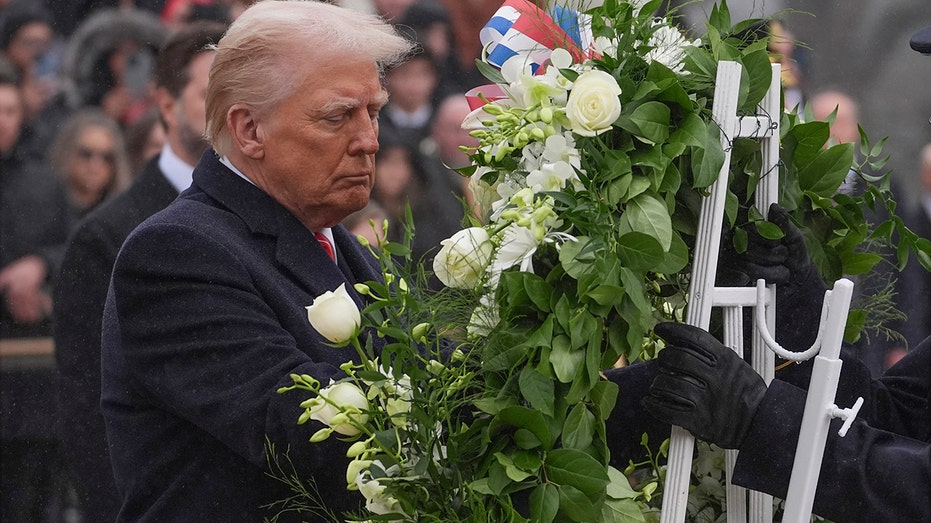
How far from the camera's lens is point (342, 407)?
191cm

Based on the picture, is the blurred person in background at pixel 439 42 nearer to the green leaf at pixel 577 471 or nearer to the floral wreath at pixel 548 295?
the floral wreath at pixel 548 295

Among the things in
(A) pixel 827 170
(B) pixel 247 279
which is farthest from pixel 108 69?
(A) pixel 827 170

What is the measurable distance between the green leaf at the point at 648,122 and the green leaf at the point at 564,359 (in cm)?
36

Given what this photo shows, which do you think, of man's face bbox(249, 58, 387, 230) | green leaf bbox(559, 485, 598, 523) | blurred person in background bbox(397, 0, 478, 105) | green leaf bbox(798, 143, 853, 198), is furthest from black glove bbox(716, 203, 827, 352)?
blurred person in background bbox(397, 0, 478, 105)

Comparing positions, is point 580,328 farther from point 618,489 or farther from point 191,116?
point 191,116

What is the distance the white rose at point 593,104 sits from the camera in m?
1.94

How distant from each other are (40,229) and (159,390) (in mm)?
3005

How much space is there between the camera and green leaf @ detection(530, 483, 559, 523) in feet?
6.18

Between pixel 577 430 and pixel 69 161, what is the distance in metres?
3.66

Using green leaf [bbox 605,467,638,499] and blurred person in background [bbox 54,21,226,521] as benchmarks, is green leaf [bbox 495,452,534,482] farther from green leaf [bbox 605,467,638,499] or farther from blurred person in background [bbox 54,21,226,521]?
blurred person in background [bbox 54,21,226,521]

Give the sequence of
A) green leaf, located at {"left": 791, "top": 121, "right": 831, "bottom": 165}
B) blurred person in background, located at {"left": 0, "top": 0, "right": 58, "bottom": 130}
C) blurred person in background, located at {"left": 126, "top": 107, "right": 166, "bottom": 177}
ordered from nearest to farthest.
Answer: green leaf, located at {"left": 791, "top": 121, "right": 831, "bottom": 165}, blurred person in background, located at {"left": 126, "top": 107, "right": 166, "bottom": 177}, blurred person in background, located at {"left": 0, "top": 0, "right": 58, "bottom": 130}

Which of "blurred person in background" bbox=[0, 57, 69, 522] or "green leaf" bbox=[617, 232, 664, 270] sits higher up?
"green leaf" bbox=[617, 232, 664, 270]

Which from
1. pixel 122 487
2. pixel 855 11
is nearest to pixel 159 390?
pixel 122 487

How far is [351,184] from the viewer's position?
8.24 feet
